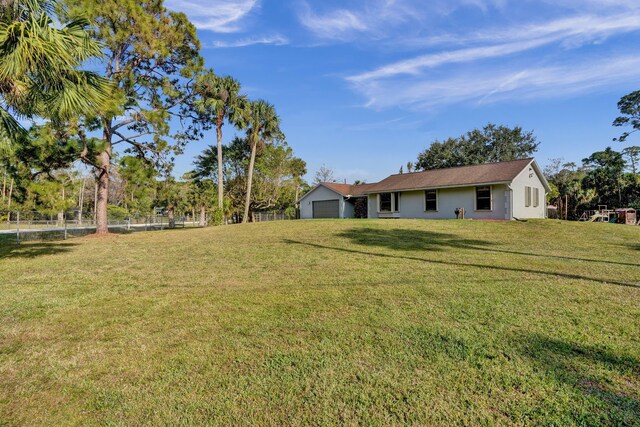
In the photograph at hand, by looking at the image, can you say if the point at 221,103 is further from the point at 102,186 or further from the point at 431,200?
the point at 431,200

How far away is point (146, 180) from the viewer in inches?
596

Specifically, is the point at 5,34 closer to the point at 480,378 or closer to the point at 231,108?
the point at 480,378

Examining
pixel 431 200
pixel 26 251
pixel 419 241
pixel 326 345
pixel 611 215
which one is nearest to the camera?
pixel 326 345

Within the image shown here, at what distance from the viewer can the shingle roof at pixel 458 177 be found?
63.1ft

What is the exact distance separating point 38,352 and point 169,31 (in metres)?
16.3

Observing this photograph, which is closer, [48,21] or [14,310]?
[14,310]

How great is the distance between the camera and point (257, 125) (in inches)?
1051

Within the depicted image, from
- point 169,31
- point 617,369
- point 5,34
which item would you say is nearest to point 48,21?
point 5,34

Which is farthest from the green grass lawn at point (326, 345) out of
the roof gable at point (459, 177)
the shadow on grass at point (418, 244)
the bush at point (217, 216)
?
the bush at point (217, 216)

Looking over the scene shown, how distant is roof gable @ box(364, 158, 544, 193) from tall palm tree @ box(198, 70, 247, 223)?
35.7ft

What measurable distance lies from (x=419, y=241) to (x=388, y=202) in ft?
43.2

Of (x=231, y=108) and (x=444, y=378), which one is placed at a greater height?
(x=231, y=108)

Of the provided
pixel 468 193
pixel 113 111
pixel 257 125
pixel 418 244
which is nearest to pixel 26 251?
pixel 113 111

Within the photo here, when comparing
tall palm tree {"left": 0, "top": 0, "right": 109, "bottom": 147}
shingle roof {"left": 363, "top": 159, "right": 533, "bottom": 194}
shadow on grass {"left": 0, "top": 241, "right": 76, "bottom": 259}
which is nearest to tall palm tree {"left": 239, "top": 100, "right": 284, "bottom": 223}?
shingle roof {"left": 363, "top": 159, "right": 533, "bottom": 194}
